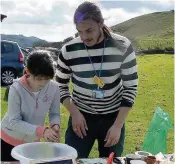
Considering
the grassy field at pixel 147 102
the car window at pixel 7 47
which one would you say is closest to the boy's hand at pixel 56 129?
the grassy field at pixel 147 102

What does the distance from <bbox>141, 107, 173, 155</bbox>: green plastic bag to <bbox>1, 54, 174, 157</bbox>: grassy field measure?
113 centimetres

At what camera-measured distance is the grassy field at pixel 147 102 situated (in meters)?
5.56

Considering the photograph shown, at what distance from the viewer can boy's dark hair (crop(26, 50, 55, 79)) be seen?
224 cm

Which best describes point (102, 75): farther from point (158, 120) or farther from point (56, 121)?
point (158, 120)

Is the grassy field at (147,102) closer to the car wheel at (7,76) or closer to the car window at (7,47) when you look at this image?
the car wheel at (7,76)

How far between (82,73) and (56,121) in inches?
13.6

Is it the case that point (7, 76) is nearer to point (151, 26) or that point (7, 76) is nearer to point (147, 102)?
point (147, 102)

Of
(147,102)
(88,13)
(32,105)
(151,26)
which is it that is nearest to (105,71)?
(88,13)

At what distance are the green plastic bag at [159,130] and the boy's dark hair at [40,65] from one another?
1.52 meters

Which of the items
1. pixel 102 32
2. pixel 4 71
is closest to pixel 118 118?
pixel 102 32

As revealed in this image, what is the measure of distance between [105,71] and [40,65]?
444 mm

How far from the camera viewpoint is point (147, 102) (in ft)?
27.5

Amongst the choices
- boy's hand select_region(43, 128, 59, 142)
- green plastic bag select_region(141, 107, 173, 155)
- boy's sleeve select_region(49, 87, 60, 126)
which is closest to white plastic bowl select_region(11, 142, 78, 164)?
boy's hand select_region(43, 128, 59, 142)

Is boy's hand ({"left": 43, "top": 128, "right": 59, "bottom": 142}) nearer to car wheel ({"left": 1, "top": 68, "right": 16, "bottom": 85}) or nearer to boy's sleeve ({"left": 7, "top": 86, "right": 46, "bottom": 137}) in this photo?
boy's sleeve ({"left": 7, "top": 86, "right": 46, "bottom": 137})
